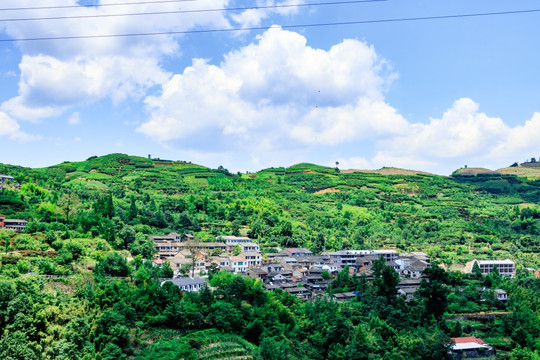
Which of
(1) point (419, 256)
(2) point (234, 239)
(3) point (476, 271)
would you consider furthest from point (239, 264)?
(3) point (476, 271)

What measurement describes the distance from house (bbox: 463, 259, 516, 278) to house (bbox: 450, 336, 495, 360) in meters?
17.0

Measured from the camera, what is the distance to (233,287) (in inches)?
1075

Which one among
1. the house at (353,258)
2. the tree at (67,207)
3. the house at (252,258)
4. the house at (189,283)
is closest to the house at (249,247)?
the house at (252,258)

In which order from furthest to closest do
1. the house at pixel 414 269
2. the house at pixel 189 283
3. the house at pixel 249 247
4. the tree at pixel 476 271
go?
1. the house at pixel 249 247
2. the house at pixel 414 269
3. the tree at pixel 476 271
4. the house at pixel 189 283

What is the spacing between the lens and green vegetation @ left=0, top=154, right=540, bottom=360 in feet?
72.2

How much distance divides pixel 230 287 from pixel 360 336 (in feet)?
25.7

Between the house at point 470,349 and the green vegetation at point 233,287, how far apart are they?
137 centimetres

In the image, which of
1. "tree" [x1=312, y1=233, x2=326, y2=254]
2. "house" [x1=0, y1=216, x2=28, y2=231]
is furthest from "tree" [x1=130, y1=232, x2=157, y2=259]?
"tree" [x1=312, y1=233, x2=326, y2=254]

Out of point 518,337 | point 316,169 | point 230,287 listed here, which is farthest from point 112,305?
point 316,169

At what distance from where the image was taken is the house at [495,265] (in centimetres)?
4447

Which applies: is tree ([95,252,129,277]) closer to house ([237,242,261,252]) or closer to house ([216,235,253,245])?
house ([216,235,253,245])

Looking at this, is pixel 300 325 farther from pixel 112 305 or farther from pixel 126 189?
pixel 126 189

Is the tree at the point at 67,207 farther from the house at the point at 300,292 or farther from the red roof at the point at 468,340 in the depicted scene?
the red roof at the point at 468,340

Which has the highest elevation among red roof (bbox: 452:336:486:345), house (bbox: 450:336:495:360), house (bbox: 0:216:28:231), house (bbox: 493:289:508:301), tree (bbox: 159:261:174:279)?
house (bbox: 0:216:28:231)
